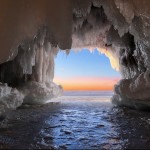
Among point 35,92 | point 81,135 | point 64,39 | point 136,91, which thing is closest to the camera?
point 81,135

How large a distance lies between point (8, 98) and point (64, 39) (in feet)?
8.03

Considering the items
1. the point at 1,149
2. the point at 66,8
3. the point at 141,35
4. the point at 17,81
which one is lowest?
the point at 1,149

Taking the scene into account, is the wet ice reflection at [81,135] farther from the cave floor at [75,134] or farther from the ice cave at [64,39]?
the ice cave at [64,39]

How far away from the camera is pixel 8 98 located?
263 inches

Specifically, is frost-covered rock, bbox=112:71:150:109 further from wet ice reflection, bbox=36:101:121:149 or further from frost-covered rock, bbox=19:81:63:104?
frost-covered rock, bbox=19:81:63:104

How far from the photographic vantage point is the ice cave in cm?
470

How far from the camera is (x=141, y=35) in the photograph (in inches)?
211

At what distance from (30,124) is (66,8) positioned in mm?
2060

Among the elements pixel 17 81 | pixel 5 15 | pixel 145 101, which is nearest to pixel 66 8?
pixel 5 15

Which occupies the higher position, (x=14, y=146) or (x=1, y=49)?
(x=1, y=49)

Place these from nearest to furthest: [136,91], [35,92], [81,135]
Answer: [81,135], [136,91], [35,92]

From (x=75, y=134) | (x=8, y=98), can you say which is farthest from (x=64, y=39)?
(x=8, y=98)

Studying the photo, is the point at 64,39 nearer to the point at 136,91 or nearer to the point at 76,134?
the point at 76,134

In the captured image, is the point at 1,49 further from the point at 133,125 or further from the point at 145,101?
the point at 145,101
